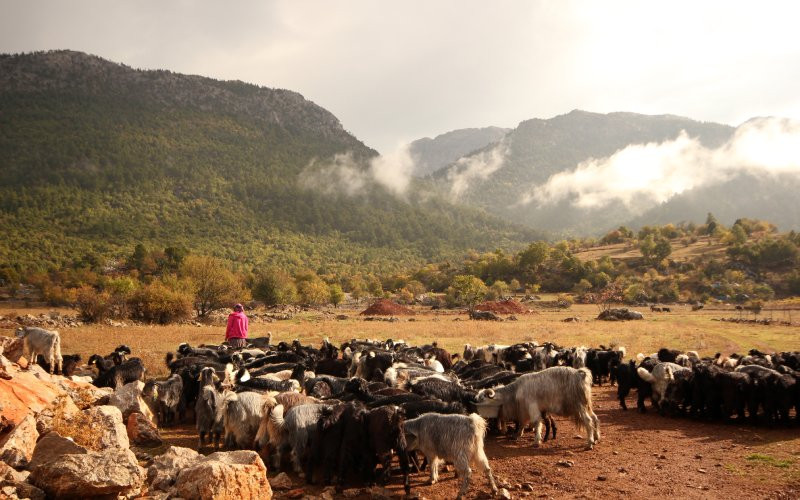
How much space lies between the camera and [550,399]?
9.71 m

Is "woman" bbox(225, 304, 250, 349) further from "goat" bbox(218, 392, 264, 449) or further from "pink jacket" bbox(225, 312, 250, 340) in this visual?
"goat" bbox(218, 392, 264, 449)

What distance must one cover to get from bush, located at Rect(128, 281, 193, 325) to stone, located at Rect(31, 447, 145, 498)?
30.9 meters

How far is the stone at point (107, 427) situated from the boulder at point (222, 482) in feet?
7.20

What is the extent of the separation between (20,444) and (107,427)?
4.07ft

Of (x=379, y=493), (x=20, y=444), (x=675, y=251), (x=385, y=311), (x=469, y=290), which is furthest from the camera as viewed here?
(x=675, y=251)

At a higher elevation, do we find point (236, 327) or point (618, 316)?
point (236, 327)

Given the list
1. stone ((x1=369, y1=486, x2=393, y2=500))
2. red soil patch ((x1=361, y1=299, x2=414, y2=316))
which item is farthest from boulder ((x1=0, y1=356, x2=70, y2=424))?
red soil patch ((x1=361, y1=299, x2=414, y2=316))

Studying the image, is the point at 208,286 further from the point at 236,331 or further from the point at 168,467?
the point at 168,467

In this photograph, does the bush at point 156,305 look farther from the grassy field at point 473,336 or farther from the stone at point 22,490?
the stone at point 22,490

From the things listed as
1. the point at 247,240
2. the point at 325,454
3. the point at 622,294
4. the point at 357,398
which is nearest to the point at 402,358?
the point at 357,398

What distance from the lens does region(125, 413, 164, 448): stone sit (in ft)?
30.6

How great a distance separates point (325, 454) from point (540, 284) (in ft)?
285

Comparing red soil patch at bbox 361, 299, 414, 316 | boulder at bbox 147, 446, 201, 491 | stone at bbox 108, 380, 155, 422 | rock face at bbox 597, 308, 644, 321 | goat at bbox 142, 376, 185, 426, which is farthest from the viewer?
red soil patch at bbox 361, 299, 414, 316

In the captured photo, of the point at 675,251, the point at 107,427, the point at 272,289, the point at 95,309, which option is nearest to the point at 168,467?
the point at 107,427
